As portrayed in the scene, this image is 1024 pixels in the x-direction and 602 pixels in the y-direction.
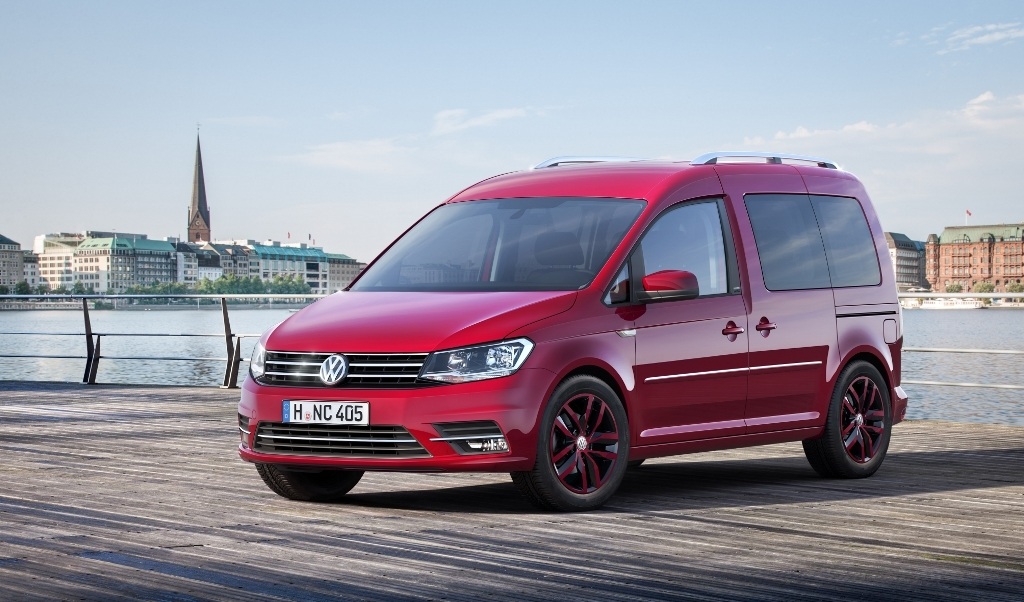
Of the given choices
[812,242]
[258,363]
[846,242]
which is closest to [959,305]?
[846,242]

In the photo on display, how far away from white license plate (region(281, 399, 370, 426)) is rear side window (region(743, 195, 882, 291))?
275cm

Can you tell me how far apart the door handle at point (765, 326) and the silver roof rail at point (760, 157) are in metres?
0.95

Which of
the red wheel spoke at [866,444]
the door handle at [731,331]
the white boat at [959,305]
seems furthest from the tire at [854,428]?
the white boat at [959,305]

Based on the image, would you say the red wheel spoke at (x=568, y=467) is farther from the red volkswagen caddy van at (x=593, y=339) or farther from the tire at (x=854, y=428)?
the tire at (x=854, y=428)

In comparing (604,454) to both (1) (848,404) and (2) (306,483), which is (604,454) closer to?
(2) (306,483)

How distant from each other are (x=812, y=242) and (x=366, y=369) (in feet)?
11.1

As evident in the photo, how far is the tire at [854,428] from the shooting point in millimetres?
9273

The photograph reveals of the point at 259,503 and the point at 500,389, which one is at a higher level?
the point at 500,389

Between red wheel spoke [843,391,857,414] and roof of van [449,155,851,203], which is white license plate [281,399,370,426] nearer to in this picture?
roof of van [449,155,851,203]

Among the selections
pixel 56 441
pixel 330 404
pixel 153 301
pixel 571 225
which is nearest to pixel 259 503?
pixel 330 404

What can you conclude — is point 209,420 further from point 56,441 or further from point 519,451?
point 519,451

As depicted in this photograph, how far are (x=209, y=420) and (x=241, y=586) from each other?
8.53m

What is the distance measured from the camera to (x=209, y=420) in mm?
13758

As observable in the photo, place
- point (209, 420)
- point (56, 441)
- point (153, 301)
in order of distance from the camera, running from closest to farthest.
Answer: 1. point (56, 441)
2. point (209, 420)
3. point (153, 301)
